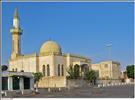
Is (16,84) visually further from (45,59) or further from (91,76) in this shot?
(45,59)

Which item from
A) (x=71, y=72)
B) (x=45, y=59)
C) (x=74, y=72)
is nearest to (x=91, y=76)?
(x=74, y=72)

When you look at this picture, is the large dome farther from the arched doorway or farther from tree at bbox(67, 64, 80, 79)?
the arched doorway

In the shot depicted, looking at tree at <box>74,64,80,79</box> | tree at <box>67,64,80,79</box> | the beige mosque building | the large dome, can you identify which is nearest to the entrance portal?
tree at <box>67,64,80,79</box>

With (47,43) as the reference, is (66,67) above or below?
below

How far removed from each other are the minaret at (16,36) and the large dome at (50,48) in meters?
3.07

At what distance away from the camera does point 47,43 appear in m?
38.2

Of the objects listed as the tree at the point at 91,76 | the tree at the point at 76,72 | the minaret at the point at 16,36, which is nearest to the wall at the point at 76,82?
the tree at the point at 76,72

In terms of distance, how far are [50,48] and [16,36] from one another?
4.48 meters

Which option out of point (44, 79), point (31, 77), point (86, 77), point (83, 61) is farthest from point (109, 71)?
point (31, 77)

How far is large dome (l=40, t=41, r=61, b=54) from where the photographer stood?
122 feet

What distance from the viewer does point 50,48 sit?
3722 cm

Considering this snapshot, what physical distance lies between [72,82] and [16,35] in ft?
33.7

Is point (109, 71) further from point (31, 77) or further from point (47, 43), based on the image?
point (31, 77)

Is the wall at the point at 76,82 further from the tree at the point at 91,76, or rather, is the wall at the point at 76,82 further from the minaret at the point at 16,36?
the minaret at the point at 16,36
